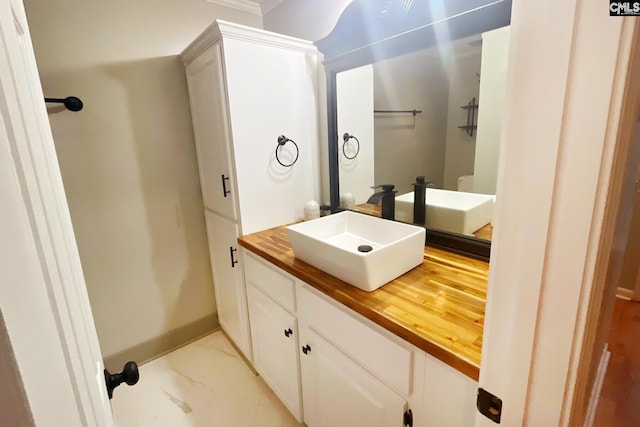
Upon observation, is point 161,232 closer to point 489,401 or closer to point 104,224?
point 104,224

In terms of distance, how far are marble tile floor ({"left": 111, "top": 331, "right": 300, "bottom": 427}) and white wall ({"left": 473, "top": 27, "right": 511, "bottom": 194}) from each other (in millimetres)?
1492

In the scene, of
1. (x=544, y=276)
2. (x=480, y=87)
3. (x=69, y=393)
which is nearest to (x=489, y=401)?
(x=544, y=276)

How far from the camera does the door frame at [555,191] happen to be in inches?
14.1

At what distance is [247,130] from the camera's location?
1.52 metres

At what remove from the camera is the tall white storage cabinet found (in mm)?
1455

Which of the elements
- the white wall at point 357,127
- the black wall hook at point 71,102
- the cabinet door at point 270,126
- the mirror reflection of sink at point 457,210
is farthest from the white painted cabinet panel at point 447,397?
the black wall hook at point 71,102

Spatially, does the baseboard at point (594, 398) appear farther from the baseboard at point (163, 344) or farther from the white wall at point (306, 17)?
the baseboard at point (163, 344)

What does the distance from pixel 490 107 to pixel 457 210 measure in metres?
0.41

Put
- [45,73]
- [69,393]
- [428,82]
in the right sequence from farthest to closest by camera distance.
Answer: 1. [45,73]
2. [428,82]
3. [69,393]

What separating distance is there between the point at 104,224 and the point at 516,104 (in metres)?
2.02

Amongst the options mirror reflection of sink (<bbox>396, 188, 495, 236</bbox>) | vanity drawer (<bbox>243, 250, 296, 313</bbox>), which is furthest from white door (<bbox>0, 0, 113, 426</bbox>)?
mirror reflection of sink (<bbox>396, 188, 495, 236</bbox>)

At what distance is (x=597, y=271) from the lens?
1.38ft

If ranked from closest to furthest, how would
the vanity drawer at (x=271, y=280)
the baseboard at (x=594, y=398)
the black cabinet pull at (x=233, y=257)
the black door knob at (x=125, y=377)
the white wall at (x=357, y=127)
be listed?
the black door knob at (x=125, y=377), the baseboard at (x=594, y=398), the vanity drawer at (x=271, y=280), the white wall at (x=357, y=127), the black cabinet pull at (x=233, y=257)

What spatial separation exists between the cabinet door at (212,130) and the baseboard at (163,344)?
2.97ft
